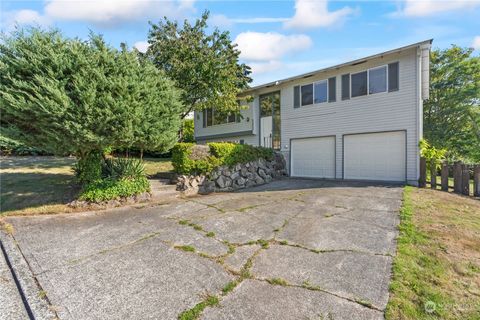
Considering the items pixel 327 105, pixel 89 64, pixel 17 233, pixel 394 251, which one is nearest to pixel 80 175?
pixel 17 233

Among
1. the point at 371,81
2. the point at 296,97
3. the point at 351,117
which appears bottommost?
the point at 351,117

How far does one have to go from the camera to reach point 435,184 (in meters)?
9.42

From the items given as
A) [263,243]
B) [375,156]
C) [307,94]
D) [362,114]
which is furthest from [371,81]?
[263,243]

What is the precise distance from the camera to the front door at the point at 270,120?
1490 centimetres

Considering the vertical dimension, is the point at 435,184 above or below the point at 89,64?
below

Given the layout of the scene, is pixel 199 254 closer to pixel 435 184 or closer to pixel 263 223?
pixel 263 223

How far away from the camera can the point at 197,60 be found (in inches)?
467

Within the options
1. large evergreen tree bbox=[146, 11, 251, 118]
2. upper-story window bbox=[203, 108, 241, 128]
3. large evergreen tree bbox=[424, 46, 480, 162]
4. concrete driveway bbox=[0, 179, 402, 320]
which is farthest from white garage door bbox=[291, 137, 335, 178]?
large evergreen tree bbox=[424, 46, 480, 162]

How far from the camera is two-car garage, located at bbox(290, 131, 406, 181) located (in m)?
10.6

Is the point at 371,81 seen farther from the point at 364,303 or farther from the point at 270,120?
the point at 364,303

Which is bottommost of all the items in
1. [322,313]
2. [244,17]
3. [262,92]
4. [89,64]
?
[322,313]

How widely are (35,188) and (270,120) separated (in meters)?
11.2

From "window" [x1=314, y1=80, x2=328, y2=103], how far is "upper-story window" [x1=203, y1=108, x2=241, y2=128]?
4.96 meters

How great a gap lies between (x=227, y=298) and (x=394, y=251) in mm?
2670
